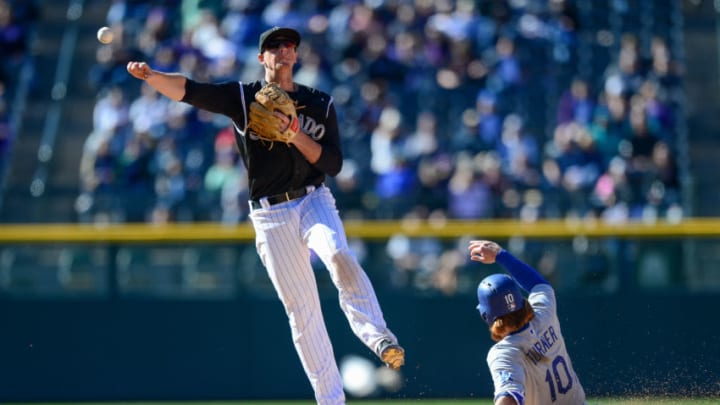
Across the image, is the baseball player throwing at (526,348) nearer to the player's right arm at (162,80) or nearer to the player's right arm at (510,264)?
the player's right arm at (510,264)

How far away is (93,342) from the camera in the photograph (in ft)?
41.3

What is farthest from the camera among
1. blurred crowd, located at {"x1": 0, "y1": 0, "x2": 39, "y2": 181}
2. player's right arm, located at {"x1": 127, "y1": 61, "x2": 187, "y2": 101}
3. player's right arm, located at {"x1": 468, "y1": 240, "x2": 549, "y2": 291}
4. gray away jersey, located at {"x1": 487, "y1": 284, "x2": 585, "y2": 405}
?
blurred crowd, located at {"x1": 0, "y1": 0, "x2": 39, "y2": 181}

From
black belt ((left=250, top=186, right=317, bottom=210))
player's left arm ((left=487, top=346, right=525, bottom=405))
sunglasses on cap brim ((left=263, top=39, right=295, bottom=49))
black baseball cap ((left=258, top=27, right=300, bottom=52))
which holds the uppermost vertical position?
black baseball cap ((left=258, top=27, right=300, bottom=52))

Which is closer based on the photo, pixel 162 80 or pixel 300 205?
pixel 162 80

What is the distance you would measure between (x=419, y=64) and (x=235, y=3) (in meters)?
2.78

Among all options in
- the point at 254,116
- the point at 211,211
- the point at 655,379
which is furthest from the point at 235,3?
the point at 254,116

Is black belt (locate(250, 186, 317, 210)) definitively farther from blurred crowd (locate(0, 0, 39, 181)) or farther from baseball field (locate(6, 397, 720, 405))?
blurred crowd (locate(0, 0, 39, 181))

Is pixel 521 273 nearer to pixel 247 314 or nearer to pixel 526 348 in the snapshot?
pixel 526 348

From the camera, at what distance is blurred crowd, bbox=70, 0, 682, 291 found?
13453 mm

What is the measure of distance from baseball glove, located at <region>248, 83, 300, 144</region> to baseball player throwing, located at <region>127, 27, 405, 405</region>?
0.10ft

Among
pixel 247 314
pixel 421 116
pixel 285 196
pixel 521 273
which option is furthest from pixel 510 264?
pixel 421 116

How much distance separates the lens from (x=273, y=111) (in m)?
7.11

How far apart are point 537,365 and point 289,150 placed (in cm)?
207

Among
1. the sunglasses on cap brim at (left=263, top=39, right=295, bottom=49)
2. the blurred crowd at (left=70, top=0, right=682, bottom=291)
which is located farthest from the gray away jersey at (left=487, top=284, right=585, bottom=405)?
the blurred crowd at (left=70, top=0, right=682, bottom=291)
